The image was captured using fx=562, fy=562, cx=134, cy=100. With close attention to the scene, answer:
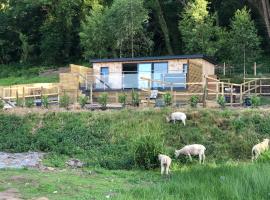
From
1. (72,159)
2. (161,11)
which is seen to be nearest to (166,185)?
(72,159)

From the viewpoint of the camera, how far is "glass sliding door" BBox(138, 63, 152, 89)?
34028mm

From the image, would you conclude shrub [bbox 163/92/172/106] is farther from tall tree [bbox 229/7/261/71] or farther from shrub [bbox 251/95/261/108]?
tall tree [bbox 229/7/261/71]

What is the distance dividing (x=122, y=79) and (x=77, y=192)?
21.2 metres

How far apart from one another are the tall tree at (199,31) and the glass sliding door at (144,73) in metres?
8.75

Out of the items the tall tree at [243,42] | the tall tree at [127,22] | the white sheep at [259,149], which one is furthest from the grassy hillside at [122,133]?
the tall tree at [127,22]

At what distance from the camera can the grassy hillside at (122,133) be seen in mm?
21297

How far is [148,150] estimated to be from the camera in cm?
1870

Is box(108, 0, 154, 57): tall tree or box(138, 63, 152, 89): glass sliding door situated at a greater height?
box(108, 0, 154, 57): tall tree

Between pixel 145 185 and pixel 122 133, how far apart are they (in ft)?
30.4

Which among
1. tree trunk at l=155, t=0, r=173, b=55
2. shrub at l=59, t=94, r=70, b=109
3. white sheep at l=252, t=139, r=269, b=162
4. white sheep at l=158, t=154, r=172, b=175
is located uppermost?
tree trunk at l=155, t=0, r=173, b=55

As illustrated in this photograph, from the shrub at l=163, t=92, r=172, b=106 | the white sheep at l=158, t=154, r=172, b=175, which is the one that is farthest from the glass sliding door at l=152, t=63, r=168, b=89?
the white sheep at l=158, t=154, r=172, b=175

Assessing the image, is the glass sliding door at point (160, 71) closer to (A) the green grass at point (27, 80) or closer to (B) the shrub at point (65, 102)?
(B) the shrub at point (65, 102)

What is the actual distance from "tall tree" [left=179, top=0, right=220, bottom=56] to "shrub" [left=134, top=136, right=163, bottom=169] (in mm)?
24990

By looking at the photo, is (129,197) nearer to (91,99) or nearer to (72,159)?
(72,159)
